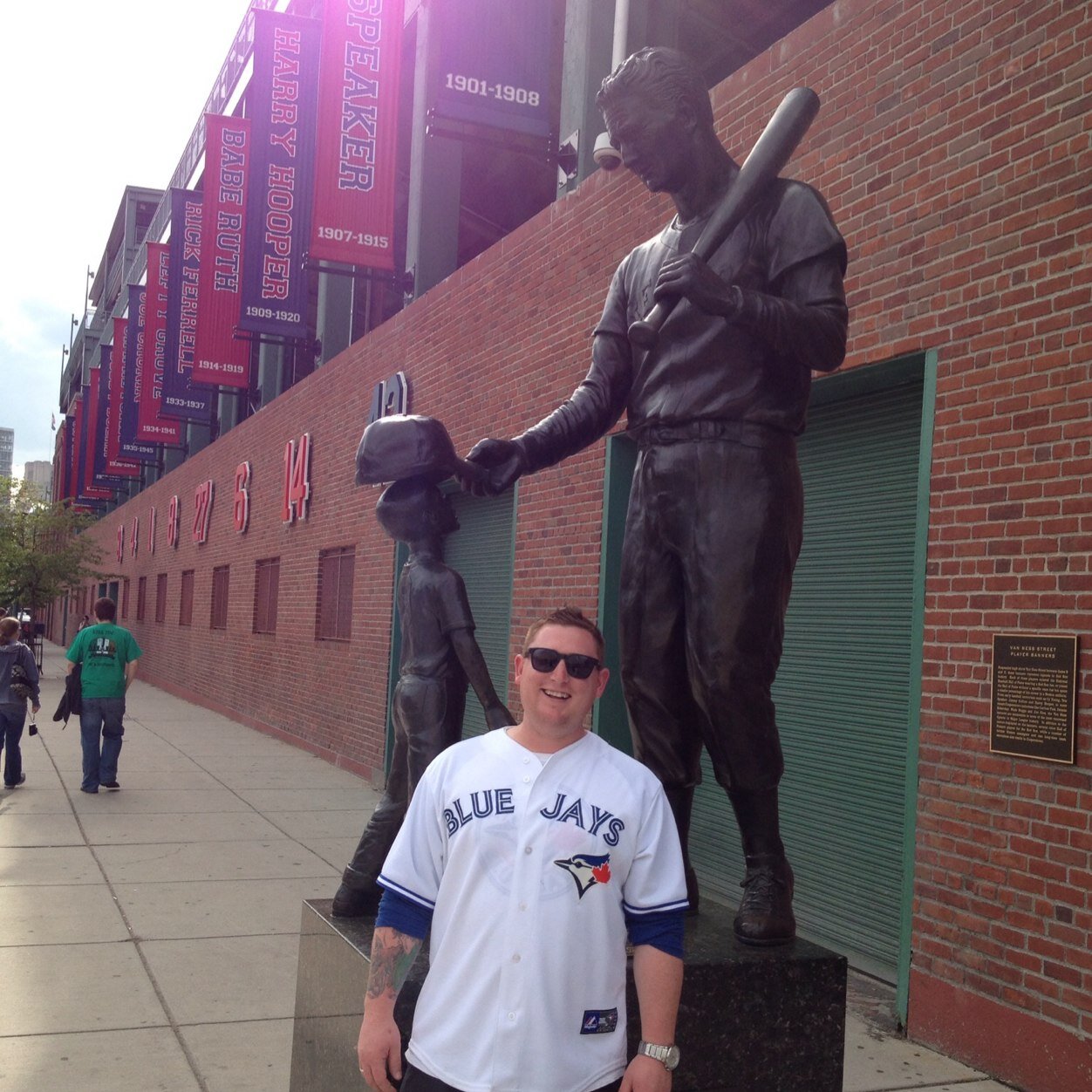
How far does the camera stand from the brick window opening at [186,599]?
24.9 meters

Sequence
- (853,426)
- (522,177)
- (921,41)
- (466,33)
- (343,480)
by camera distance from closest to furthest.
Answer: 1. (921,41)
2. (853,426)
3. (466,33)
4. (343,480)
5. (522,177)

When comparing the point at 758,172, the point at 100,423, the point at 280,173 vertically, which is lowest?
the point at 758,172

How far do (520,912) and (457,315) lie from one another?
390 inches

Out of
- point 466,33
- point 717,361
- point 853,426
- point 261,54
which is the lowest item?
point 717,361

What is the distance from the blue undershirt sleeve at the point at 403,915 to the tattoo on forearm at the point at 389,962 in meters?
0.01

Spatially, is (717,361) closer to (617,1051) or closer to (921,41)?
(617,1051)

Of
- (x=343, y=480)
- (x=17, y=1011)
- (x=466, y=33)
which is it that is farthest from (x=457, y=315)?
(x=17, y=1011)

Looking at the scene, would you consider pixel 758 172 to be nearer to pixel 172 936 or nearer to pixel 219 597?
pixel 172 936

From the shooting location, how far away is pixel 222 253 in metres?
20.1

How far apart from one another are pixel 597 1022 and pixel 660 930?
0.19m

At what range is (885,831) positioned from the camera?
20.4 ft

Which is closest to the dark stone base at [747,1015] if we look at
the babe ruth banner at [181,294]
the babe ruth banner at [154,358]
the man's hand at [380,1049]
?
the man's hand at [380,1049]

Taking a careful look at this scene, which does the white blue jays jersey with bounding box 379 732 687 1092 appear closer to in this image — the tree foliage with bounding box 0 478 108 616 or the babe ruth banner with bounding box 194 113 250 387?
the babe ruth banner with bounding box 194 113 250 387

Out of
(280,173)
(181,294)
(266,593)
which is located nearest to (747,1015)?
(280,173)
